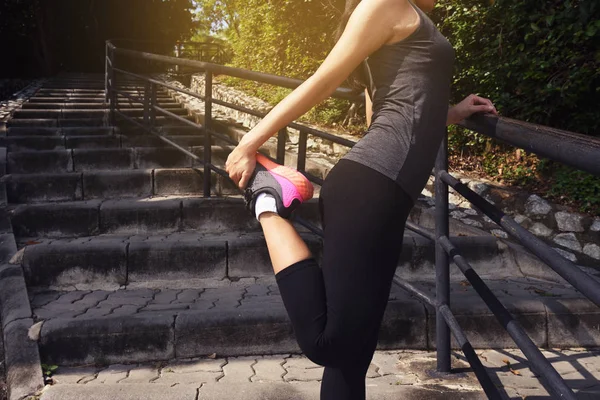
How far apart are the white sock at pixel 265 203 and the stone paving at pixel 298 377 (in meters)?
1.28

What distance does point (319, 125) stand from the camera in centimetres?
858

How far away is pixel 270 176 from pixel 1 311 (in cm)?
248

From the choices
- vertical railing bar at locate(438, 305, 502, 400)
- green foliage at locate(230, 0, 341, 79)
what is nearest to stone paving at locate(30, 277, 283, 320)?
vertical railing bar at locate(438, 305, 502, 400)

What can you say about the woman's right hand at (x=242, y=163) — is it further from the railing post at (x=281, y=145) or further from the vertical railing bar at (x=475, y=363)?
the railing post at (x=281, y=145)

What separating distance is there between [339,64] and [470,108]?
612 millimetres

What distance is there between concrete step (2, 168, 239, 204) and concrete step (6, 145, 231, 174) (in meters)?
0.54

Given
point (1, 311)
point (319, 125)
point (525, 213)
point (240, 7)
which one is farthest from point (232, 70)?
point (240, 7)

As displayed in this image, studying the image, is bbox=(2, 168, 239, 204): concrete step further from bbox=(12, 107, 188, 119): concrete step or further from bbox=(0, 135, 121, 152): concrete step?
bbox=(12, 107, 188, 119): concrete step

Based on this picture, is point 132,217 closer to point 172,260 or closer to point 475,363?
point 172,260

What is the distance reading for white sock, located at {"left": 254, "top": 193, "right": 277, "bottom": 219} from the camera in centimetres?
175

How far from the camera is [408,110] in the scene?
5.70 feet

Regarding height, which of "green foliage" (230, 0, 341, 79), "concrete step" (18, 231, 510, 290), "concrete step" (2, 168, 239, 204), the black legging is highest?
"green foliage" (230, 0, 341, 79)

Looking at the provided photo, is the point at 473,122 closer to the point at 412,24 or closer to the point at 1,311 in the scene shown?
the point at 412,24

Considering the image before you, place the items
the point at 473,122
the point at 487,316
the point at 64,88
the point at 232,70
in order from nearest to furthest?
1. the point at 473,122
2. the point at 487,316
3. the point at 232,70
4. the point at 64,88
